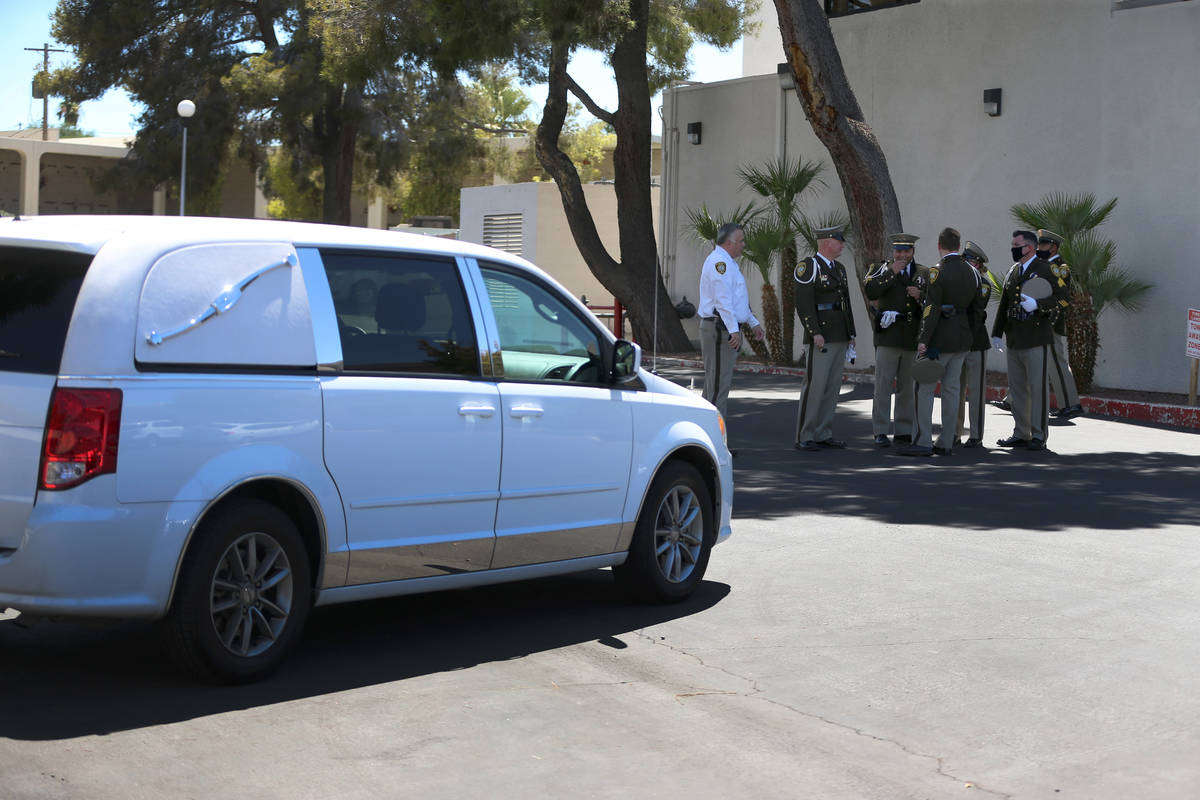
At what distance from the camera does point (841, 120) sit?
20.6 meters

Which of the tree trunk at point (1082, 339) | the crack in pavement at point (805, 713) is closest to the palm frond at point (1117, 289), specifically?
the tree trunk at point (1082, 339)

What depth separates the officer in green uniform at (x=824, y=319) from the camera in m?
13.9

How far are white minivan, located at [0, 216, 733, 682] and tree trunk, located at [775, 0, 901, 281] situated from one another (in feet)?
45.9

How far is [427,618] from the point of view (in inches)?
284

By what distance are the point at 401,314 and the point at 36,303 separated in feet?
4.87

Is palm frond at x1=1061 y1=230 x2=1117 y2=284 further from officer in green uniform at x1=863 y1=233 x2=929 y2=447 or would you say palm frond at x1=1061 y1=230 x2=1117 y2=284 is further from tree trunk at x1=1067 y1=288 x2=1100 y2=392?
officer in green uniform at x1=863 y1=233 x2=929 y2=447

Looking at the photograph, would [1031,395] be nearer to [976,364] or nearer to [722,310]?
[976,364]

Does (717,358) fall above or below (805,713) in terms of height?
above

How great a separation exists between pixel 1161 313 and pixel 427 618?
1616cm

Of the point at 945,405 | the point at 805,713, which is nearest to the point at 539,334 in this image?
the point at 805,713

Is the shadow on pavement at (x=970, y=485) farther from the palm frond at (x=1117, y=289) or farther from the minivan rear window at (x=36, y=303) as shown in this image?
the minivan rear window at (x=36, y=303)

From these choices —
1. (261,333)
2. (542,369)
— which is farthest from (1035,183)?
(261,333)

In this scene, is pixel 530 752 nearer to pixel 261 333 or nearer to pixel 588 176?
pixel 261 333

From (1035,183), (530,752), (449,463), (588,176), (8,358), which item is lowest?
(530,752)
